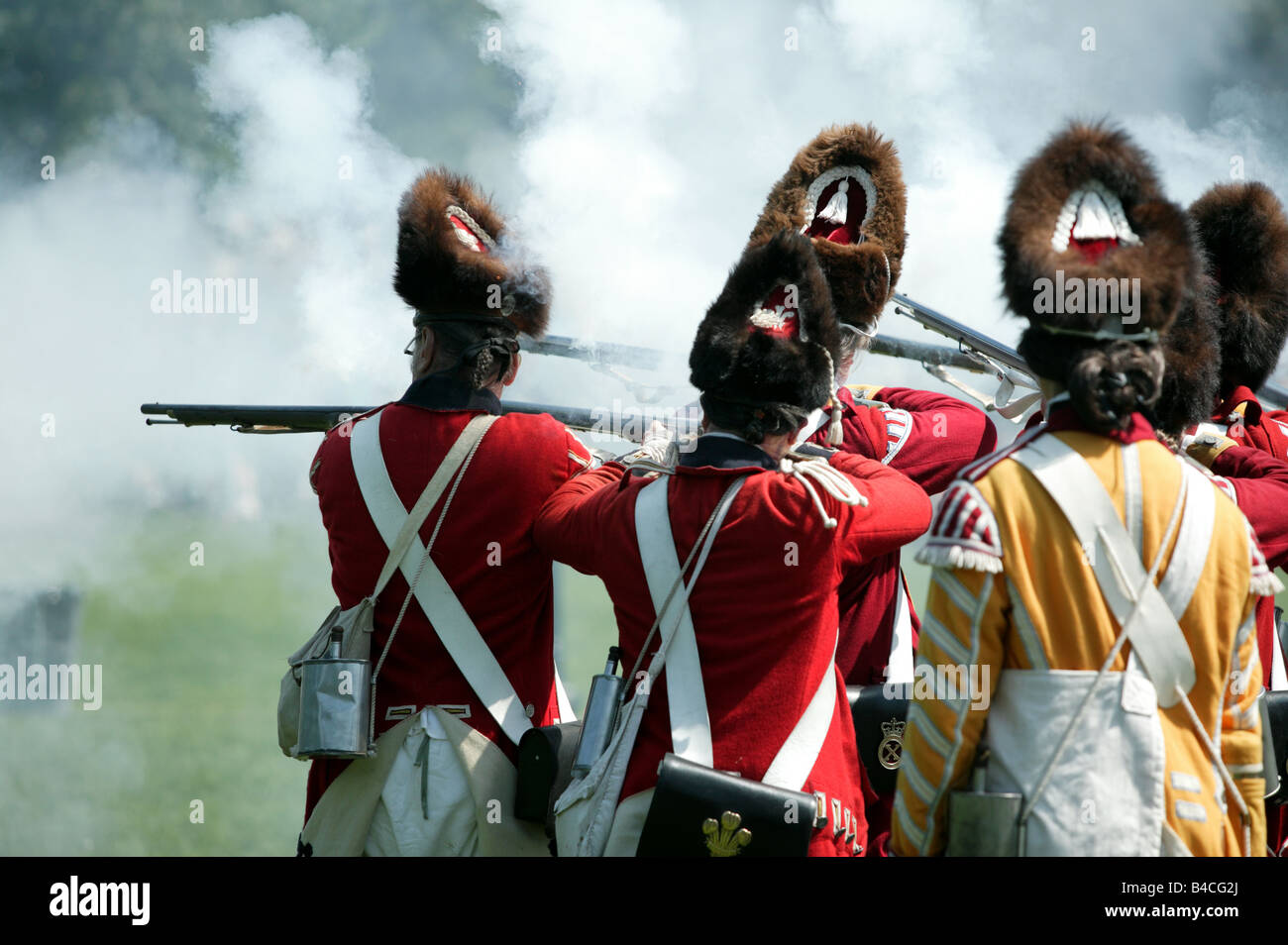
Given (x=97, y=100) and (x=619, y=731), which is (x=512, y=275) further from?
(x=97, y=100)

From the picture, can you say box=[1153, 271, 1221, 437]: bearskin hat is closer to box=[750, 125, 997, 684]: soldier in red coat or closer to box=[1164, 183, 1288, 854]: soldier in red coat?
box=[1164, 183, 1288, 854]: soldier in red coat

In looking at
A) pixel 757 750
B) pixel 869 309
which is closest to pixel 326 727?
pixel 757 750

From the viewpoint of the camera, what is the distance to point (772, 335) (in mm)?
3516

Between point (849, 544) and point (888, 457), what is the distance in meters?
0.84

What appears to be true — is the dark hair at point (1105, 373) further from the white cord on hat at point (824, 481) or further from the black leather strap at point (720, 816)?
the black leather strap at point (720, 816)

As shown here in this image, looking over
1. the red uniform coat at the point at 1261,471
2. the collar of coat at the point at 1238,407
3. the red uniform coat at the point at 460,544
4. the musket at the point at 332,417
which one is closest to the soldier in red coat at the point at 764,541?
the red uniform coat at the point at 460,544

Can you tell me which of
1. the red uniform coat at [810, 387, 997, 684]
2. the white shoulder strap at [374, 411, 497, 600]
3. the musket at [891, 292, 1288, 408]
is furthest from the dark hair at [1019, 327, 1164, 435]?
the musket at [891, 292, 1288, 408]

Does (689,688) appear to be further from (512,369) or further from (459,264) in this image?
(459,264)

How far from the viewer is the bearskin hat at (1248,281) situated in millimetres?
4641

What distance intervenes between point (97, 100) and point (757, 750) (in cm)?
731

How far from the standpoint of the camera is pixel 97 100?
8.79 m

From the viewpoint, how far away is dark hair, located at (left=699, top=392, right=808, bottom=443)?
11.4 feet
